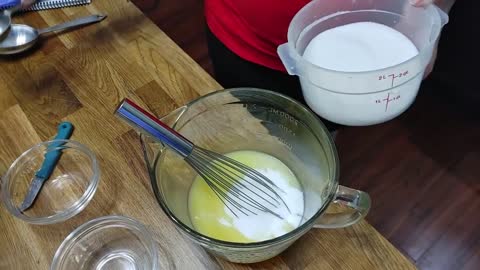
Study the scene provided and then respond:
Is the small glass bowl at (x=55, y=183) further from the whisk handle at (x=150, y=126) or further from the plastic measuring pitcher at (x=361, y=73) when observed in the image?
the plastic measuring pitcher at (x=361, y=73)

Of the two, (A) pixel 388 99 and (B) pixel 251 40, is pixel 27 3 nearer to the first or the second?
(B) pixel 251 40

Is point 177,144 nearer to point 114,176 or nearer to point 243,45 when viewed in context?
point 114,176

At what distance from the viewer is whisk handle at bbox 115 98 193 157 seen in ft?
1.46

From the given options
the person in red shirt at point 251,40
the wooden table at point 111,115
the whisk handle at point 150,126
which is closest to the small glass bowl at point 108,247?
the wooden table at point 111,115

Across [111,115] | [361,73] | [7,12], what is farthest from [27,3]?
[361,73]

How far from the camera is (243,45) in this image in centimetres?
78

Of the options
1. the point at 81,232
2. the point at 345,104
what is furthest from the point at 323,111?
the point at 81,232

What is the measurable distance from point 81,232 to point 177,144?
0.17m

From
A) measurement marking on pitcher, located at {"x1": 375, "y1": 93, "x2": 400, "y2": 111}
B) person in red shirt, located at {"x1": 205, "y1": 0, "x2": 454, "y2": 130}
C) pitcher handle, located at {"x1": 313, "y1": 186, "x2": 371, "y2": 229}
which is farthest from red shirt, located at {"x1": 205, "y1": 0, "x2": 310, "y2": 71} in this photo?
pitcher handle, located at {"x1": 313, "y1": 186, "x2": 371, "y2": 229}

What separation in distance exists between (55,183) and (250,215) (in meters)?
0.26

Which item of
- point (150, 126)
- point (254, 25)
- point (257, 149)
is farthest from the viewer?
point (254, 25)

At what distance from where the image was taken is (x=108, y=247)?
0.55 m

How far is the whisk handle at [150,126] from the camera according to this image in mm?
446

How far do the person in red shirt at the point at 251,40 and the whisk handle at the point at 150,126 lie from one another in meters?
0.30
